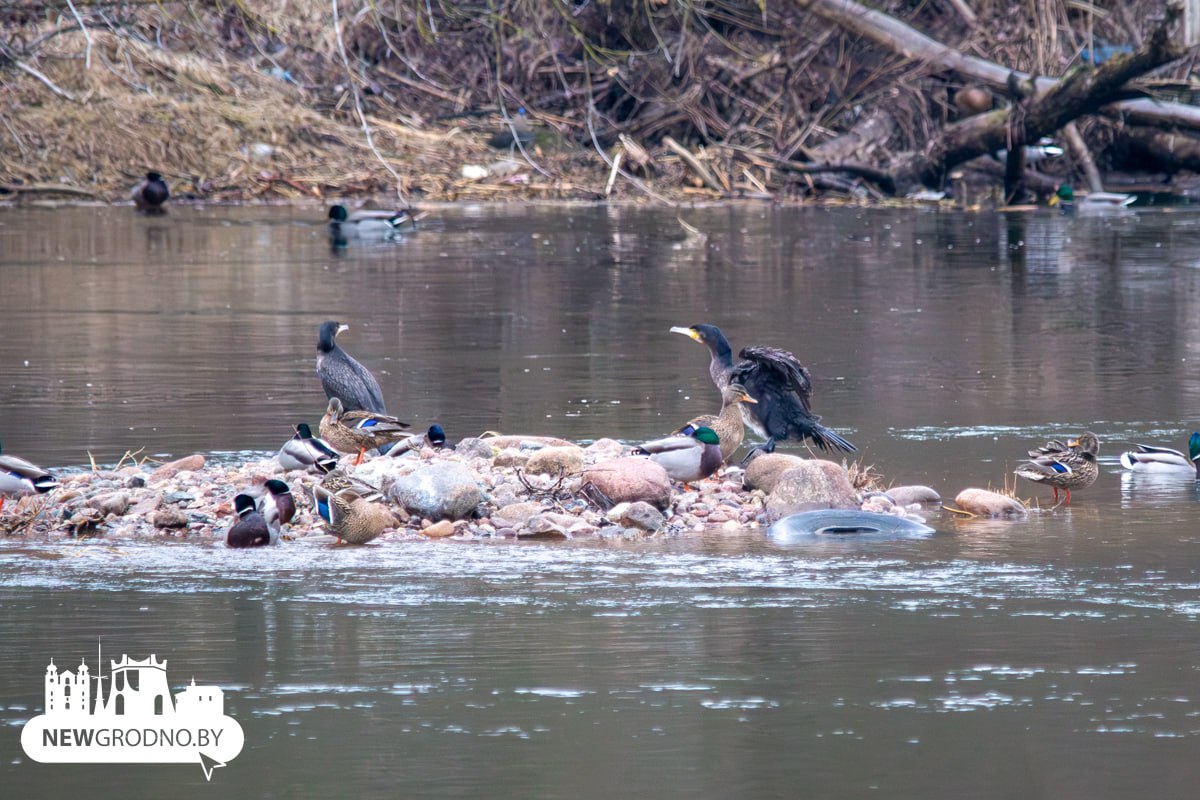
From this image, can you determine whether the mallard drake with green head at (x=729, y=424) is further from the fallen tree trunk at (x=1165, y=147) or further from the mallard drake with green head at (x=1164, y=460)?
the fallen tree trunk at (x=1165, y=147)

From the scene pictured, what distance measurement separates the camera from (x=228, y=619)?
717cm

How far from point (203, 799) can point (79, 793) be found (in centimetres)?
34

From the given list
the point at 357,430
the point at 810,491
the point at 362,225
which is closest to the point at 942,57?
the point at 362,225

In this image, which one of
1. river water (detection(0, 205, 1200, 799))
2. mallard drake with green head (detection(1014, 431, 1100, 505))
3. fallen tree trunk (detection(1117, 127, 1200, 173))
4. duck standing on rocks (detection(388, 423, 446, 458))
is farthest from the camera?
fallen tree trunk (detection(1117, 127, 1200, 173))

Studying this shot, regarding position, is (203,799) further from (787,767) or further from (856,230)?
(856,230)

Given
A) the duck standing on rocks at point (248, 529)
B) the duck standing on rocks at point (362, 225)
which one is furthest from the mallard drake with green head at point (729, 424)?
the duck standing on rocks at point (362, 225)

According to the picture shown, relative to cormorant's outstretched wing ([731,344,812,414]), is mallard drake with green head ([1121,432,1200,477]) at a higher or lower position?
lower

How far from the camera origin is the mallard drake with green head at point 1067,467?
31.1ft

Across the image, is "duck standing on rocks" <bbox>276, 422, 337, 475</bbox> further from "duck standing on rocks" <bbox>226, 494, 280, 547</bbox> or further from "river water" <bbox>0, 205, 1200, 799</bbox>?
"river water" <bbox>0, 205, 1200, 799</bbox>

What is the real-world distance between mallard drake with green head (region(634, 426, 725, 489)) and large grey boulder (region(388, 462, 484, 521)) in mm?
987

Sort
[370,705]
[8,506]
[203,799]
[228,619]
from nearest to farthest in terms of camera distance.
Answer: [203,799]
[370,705]
[228,619]
[8,506]

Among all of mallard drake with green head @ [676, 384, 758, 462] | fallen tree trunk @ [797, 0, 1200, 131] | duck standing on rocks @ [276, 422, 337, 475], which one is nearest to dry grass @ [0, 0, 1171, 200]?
fallen tree trunk @ [797, 0, 1200, 131]

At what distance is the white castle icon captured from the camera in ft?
19.9

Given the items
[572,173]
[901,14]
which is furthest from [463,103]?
[901,14]
